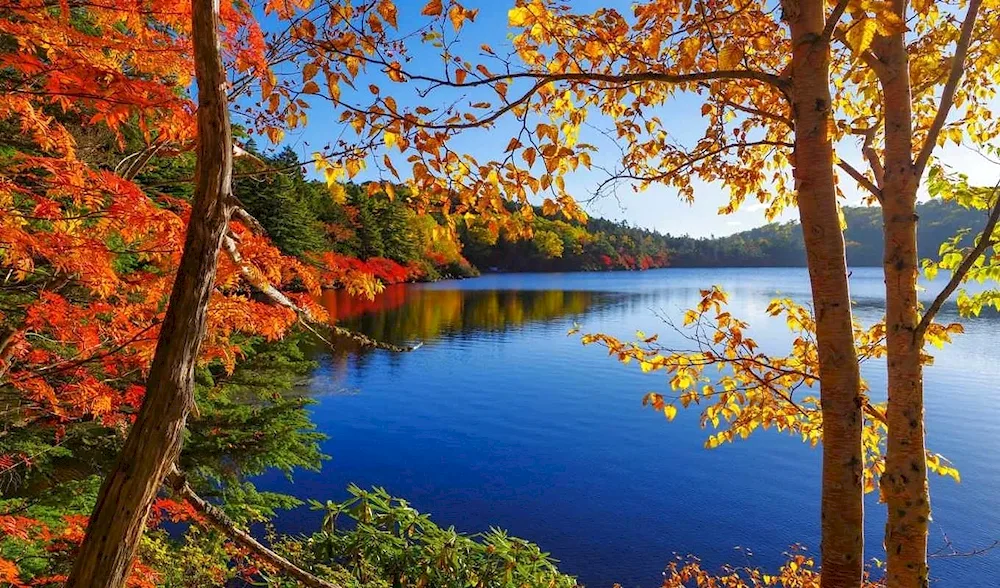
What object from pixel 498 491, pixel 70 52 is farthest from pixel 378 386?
pixel 70 52

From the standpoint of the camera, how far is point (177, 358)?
1580mm

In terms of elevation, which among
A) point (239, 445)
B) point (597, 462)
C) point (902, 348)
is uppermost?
point (902, 348)

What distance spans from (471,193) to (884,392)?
17.2 metres

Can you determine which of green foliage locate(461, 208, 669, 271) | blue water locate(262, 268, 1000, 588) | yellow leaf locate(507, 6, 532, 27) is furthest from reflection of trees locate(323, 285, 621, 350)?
green foliage locate(461, 208, 669, 271)

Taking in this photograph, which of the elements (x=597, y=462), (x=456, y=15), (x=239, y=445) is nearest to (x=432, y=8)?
(x=456, y=15)

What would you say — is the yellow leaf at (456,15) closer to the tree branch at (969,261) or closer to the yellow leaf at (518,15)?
the yellow leaf at (518,15)

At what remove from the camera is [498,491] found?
1100 cm

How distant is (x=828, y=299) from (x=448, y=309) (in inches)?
1330

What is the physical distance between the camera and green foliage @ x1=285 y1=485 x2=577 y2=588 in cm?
417

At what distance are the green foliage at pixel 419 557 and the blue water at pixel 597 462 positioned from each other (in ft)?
15.1

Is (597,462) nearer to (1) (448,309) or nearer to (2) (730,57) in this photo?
(2) (730,57)

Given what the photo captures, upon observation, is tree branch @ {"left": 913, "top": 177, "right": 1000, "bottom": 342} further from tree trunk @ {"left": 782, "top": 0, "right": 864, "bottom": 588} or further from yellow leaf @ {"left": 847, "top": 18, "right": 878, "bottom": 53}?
Result: yellow leaf @ {"left": 847, "top": 18, "right": 878, "bottom": 53}

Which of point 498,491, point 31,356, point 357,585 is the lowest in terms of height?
point 498,491

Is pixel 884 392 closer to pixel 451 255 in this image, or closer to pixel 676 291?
pixel 676 291
